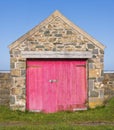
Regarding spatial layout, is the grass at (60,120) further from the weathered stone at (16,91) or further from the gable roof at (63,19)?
the gable roof at (63,19)

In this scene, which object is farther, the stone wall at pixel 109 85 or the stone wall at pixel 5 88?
the stone wall at pixel 109 85

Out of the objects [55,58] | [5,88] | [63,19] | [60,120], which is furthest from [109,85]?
[5,88]

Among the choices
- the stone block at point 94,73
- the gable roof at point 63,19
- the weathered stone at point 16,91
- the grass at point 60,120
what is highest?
the gable roof at point 63,19

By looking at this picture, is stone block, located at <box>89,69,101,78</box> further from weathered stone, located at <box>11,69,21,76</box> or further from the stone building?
weathered stone, located at <box>11,69,21,76</box>

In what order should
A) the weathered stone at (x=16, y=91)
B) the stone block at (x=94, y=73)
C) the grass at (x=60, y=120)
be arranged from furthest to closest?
the stone block at (x=94, y=73), the weathered stone at (x=16, y=91), the grass at (x=60, y=120)

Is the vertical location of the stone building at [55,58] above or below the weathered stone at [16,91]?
above

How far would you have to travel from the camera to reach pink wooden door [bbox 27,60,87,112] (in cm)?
1581

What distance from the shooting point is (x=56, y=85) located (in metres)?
A: 16.0

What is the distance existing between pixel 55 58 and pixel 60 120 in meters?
3.10

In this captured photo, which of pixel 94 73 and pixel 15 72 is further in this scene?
pixel 94 73

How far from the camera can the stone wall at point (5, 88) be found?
643 inches

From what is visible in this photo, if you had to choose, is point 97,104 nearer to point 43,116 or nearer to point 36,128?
point 43,116

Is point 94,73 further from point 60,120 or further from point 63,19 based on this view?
point 60,120

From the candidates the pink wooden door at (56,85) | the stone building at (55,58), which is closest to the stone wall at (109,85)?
the stone building at (55,58)
